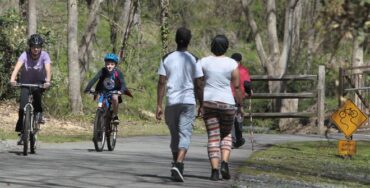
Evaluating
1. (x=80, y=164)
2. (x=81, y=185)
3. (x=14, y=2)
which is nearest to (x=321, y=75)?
(x=14, y=2)

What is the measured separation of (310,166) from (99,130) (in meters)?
3.52

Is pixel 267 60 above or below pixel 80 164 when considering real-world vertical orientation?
above

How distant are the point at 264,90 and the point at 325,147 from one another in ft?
53.0

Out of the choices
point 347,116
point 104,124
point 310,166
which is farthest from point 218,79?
point 347,116

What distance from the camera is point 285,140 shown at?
831 inches

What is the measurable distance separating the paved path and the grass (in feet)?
1.27

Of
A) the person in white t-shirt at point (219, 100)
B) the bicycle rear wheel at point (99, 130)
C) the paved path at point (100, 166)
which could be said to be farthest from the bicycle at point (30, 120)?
the person in white t-shirt at point (219, 100)

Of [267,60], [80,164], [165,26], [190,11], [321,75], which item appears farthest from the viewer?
[190,11]

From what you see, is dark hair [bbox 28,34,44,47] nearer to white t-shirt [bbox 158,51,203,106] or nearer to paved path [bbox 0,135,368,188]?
paved path [bbox 0,135,368,188]

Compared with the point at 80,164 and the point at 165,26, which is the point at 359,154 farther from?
the point at 165,26

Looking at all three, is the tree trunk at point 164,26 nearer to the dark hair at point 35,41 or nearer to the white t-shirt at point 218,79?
the dark hair at point 35,41

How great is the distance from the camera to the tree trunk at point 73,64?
26.2 m

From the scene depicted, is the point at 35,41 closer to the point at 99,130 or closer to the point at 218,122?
the point at 99,130

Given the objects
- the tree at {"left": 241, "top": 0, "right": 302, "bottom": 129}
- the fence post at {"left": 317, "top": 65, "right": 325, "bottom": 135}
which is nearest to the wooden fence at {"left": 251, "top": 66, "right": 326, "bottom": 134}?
the fence post at {"left": 317, "top": 65, "right": 325, "bottom": 135}
